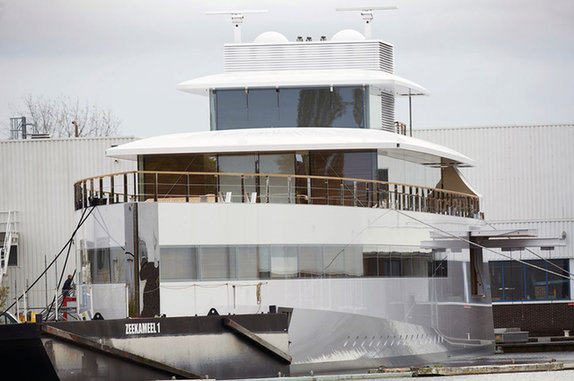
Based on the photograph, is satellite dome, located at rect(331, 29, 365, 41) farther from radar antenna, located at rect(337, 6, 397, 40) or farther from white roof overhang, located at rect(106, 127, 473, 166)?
white roof overhang, located at rect(106, 127, 473, 166)

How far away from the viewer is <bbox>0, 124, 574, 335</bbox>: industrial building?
43.4 m

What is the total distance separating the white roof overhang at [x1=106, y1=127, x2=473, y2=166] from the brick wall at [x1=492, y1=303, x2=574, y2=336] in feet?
54.3

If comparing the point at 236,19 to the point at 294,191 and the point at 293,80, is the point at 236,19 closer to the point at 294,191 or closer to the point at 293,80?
the point at 293,80

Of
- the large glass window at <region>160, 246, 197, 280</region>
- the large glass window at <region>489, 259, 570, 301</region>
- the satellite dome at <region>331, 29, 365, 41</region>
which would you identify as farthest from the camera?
the large glass window at <region>489, 259, 570, 301</region>

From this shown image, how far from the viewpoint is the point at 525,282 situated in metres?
46.4

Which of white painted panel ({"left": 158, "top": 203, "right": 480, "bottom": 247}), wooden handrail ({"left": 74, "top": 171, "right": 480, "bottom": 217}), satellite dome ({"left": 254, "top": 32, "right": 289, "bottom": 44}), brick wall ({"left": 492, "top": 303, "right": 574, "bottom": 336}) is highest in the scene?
satellite dome ({"left": 254, "top": 32, "right": 289, "bottom": 44})

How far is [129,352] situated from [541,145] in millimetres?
28044

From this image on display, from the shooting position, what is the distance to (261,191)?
28312 millimetres

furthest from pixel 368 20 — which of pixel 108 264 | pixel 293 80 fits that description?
pixel 108 264

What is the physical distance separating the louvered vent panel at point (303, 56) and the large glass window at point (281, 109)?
155cm

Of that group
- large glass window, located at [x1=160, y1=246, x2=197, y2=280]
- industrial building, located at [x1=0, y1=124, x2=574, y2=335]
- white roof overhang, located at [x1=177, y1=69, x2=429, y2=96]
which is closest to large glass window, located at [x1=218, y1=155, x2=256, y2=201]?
large glass window, located at [x1=160, y1=246, x2=197, y2=280]

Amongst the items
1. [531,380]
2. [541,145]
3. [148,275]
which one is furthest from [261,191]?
[541,145]

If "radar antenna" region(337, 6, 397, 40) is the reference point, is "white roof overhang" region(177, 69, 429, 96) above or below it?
below

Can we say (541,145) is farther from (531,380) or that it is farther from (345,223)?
(531,380)
